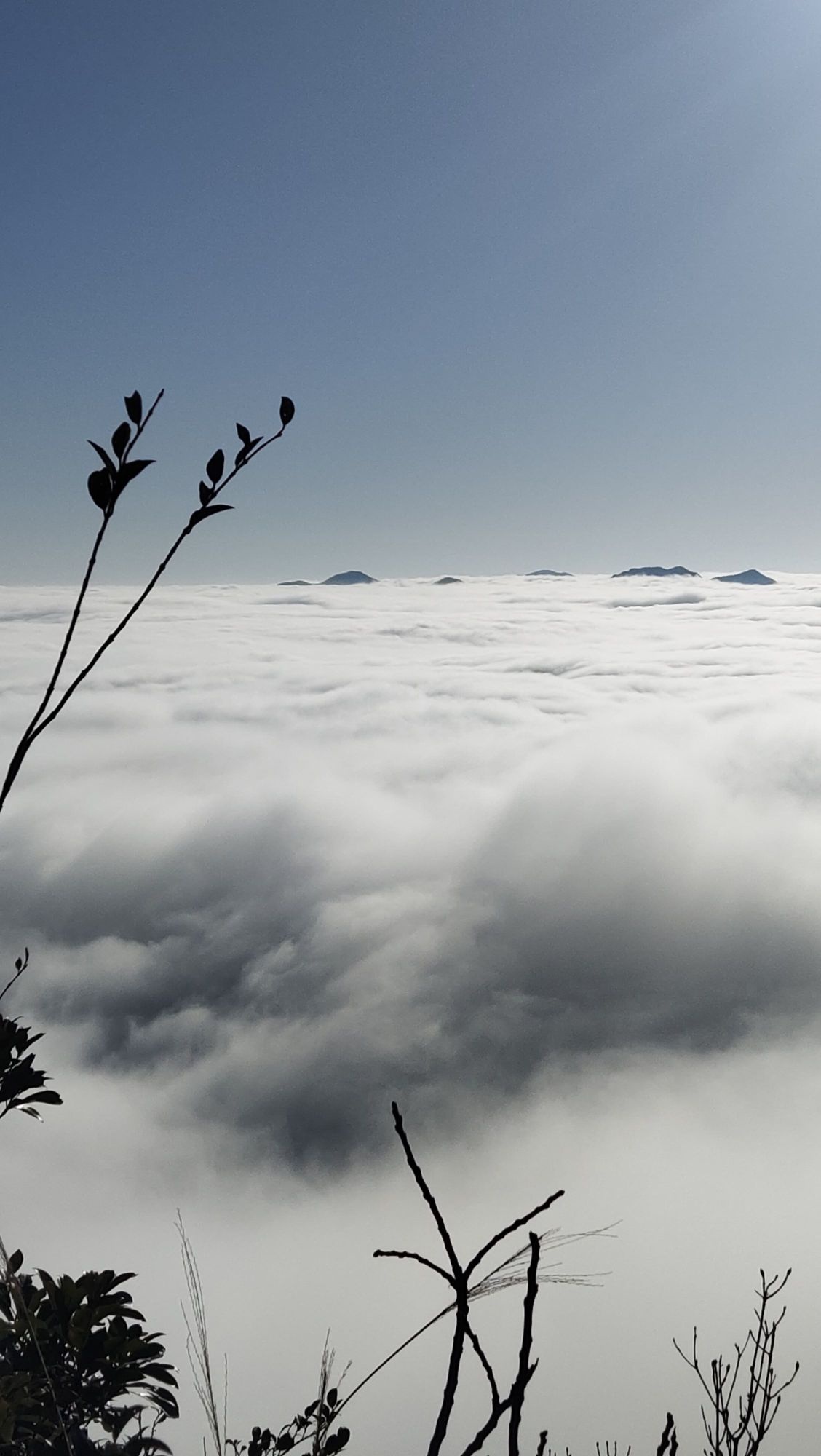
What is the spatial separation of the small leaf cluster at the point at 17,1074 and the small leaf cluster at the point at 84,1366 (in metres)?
0.45

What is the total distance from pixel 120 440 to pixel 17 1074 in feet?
7.51

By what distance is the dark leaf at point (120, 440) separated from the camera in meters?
1.25

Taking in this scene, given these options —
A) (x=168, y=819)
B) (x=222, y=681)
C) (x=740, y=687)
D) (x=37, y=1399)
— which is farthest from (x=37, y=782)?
(x=37, y=1399)

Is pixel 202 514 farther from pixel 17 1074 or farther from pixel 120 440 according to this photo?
pixel 17 1074

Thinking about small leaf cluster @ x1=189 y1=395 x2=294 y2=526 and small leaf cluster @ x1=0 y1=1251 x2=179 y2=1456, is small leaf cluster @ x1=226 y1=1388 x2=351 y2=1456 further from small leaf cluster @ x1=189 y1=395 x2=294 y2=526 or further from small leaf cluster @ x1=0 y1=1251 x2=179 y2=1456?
small leaf cluster @ x1=189 y1=395 x2=294 y2=526

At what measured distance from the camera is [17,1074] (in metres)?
2.77

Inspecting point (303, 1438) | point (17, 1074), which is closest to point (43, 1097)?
point (17, 1074)

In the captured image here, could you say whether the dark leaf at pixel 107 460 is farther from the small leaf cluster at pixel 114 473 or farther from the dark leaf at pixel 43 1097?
the dark leaf at pixel 43 1097

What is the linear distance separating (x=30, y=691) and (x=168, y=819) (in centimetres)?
4412

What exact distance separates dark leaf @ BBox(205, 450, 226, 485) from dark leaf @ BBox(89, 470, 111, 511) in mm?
285

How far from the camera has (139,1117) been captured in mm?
142875

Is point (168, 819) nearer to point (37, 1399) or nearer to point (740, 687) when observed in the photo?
point (740, 687)

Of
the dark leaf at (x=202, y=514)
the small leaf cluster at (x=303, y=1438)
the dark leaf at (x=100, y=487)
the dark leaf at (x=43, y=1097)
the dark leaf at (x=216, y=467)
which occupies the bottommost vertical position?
the small leaf cluster at (x=303, y=1438)

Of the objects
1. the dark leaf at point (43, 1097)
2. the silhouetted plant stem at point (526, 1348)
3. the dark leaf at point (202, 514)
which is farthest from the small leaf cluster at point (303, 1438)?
the dark leaf at point (202, 514)
